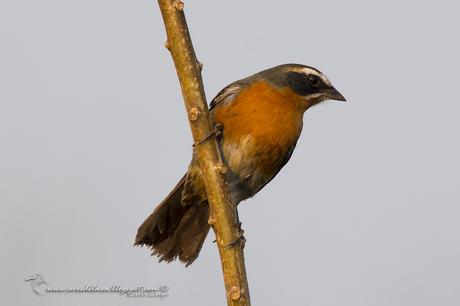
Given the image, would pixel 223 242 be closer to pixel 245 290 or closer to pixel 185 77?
pixel 245 290

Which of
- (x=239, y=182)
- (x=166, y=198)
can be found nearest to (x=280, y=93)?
(x=239, y=182)

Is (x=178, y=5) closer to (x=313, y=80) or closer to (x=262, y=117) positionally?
(x=262, y=117)

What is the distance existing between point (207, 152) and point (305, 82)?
2.85 metres

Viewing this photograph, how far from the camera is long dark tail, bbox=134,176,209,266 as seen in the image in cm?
545

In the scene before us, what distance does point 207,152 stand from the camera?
3.30 meters

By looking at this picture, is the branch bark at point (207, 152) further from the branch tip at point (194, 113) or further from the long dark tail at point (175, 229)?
the long dark tail at point (175, 229)

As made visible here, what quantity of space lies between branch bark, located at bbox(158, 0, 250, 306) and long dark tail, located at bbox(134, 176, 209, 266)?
6.79ft

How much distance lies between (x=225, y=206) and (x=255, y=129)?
2.18 metres

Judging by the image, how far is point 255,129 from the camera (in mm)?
5477

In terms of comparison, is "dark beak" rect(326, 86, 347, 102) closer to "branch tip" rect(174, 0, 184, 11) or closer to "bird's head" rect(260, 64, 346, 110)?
"bird's head" rect(260, 64, 346, 110)

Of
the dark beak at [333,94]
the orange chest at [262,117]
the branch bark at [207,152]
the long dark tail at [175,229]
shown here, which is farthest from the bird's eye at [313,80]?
the branch bark at [207,152]

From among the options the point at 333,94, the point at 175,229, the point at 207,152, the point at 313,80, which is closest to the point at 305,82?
the point at 313,80

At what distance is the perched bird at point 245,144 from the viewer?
543cm

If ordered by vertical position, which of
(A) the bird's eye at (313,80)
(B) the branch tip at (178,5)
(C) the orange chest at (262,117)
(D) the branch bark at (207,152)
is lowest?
(D) the branch bark at (207,152)
